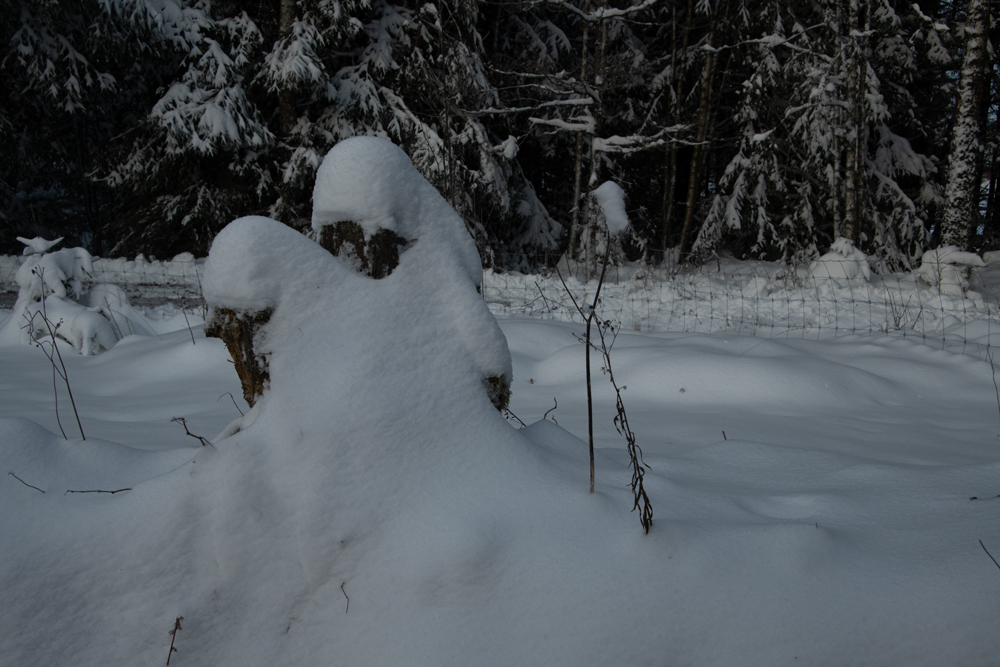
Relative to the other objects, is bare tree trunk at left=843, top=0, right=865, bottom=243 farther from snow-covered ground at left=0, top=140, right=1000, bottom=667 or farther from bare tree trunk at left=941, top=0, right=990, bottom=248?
snow-covered ground at left=0, top=140, right=1000, bottom=667

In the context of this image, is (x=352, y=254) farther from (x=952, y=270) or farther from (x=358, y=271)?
(x=952, y=270)

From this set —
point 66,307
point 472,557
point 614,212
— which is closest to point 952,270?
point 614,212

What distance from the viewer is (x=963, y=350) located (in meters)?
4.57

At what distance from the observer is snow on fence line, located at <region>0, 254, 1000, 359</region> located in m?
5.66

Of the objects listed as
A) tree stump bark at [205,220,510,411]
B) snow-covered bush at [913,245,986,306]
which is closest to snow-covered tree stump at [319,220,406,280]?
tree stump bark at [205,220,510,411]

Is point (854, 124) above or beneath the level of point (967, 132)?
above

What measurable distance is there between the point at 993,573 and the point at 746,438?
4.57ft

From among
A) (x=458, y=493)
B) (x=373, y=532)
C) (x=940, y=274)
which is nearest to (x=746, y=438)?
(x=458, y=493)

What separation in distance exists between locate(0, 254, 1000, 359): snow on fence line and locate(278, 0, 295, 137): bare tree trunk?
9.90 feet

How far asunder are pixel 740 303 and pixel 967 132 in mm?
3969

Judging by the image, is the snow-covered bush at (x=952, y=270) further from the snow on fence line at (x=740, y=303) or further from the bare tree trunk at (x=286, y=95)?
the bare tree trunk at (x=286, y=95)

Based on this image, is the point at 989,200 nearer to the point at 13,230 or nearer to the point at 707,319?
the point at 707,319

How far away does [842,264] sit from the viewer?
8.17 meters

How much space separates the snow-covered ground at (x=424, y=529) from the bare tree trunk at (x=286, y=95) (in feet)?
29.8
